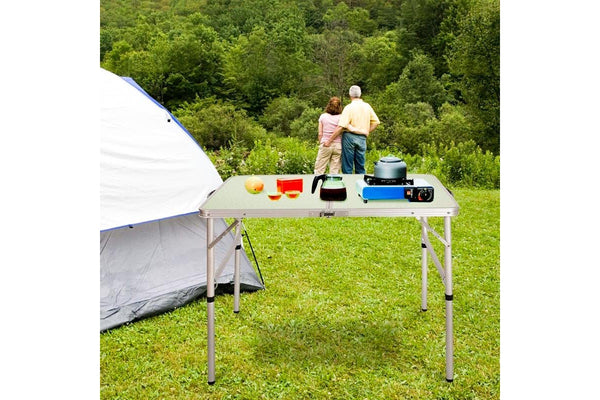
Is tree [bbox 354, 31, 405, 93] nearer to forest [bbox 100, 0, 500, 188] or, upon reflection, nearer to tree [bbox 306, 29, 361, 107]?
forest [bbox 100, 0, 500, 188]

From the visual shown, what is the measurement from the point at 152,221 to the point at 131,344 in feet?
2.23

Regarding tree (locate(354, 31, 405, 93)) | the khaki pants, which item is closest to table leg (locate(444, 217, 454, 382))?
the khaki pants

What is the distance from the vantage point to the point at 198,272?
10.2ft

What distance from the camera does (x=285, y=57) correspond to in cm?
1652

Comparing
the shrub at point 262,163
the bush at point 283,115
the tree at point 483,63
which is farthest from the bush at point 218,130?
the tree at point 483,63

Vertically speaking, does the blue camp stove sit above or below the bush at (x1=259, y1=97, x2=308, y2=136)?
below

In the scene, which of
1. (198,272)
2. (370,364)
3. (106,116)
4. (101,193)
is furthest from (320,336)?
(106,116)

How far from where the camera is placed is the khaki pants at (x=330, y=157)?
19.1 ft

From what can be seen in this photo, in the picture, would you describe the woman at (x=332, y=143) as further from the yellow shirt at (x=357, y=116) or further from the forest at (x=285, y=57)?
the forest at (x=285, y=57)

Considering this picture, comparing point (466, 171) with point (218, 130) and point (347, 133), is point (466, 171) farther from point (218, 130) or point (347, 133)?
point (218, 130)

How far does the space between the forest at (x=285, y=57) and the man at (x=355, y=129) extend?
6502 mm

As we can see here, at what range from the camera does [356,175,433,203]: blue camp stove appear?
85.0 inches

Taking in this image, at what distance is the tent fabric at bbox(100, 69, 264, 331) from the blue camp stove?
124 cm

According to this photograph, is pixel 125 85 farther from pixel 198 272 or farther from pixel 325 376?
pixel 325 376
